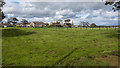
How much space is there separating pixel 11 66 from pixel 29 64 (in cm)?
103

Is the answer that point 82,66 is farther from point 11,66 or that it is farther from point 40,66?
point 11,66

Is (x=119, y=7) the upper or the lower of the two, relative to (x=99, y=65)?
upper

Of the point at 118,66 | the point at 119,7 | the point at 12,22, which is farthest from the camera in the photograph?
the point at 12,22

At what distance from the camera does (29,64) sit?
5.87 m

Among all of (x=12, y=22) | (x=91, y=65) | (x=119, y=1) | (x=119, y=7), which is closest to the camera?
(x=91, y=65)

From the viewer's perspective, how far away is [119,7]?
16.8m

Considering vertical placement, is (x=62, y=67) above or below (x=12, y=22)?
below

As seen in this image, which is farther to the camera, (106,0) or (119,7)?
(119,7)

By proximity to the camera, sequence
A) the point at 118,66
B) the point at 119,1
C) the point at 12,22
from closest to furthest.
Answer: the point at 118,66 < the point at 119,1 < the point at 12,22

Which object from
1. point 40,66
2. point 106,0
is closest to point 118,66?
point 40,66

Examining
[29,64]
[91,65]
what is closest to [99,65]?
[91,65]

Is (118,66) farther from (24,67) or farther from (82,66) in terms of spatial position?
(24,67)

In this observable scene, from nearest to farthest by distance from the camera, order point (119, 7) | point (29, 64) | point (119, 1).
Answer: point (29, 64) < point (119, 1) < point (119, 7)

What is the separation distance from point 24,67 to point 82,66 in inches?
132
